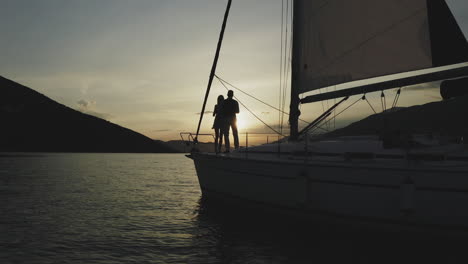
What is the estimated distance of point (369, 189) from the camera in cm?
746

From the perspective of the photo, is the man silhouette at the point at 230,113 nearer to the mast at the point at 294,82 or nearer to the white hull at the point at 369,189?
the mast at the point at 294,82

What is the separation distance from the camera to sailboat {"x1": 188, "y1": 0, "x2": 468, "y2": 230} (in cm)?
702

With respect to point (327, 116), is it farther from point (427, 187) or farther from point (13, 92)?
point (13, 92)

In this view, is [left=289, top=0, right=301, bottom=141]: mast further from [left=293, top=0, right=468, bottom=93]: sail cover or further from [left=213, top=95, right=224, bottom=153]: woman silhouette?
[left=213, top=95, right=224, bottom=153]: woman silhouette

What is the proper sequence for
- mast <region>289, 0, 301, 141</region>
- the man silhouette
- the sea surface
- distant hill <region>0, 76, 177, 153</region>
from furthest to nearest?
distant hill <region>0, 76, 177, 153</region> → the man silhouette → mast <region>289, 0, 301, 141</region> → the sea surface

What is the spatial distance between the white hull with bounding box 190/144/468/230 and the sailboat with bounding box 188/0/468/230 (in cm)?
2

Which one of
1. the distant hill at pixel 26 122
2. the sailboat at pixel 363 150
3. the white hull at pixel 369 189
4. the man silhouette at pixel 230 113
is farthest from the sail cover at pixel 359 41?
the distant hill at pixel 26 122

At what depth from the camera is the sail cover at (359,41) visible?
8930mm

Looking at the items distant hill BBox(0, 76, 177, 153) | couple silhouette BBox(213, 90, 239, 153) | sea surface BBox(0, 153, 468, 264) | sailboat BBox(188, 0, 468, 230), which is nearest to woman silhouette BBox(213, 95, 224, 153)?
couple silhouette BBox(213, 90, 239, 153)

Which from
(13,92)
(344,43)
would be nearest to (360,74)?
(344,43)

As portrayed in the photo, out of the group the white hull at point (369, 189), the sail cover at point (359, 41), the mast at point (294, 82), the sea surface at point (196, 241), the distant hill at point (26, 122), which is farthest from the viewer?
the distant hill at point (26, 122)

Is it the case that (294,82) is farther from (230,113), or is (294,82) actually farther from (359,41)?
(230,113)

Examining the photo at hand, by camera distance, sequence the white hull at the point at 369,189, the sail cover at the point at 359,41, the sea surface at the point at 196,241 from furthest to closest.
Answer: the sail cover at the point at 359,41 → the sea surface at the point at 196,241 → the white hull at the point at 369,189

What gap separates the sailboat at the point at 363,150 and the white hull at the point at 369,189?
0.02 m
